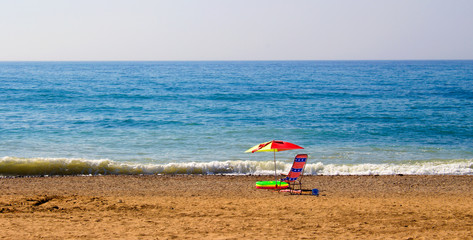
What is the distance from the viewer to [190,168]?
1406cm

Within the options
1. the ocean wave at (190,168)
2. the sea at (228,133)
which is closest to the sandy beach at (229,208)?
the ocean wave at (190,168)

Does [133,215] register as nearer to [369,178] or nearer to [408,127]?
[369,178]

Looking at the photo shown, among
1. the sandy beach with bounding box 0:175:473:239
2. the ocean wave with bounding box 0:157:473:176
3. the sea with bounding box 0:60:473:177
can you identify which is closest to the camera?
the sandy beach with bounding box 0:175:473:239

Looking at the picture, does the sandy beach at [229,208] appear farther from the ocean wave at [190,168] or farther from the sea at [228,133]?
the sea at [228,133]

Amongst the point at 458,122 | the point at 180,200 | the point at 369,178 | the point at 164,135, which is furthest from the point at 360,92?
the point at 180,200

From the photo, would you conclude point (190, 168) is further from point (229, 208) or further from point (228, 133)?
point (228, 133)

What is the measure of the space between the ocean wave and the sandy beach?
888 millimetres

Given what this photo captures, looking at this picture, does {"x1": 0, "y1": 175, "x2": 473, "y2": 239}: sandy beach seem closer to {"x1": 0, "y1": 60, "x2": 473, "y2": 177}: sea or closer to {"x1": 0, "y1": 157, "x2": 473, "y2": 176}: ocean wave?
{"x1": 0, "y1": 157, "x2": 473, "y2": 176}: ocean wave

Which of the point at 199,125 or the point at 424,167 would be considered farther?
the point at 199,125

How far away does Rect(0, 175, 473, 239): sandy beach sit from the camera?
7152 mm

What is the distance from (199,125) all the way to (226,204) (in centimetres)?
1317

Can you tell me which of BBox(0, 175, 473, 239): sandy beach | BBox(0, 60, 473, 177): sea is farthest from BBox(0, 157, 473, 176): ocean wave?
BBox(0, 175, 473, 239): sandy beach

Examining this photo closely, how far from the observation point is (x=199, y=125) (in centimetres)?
2242

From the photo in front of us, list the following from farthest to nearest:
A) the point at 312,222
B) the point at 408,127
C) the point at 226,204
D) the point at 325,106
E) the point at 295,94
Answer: the point at 295,94 < the point at 325,106 < the point at 408,127 < the point at 226,204 < the point at 312,222
